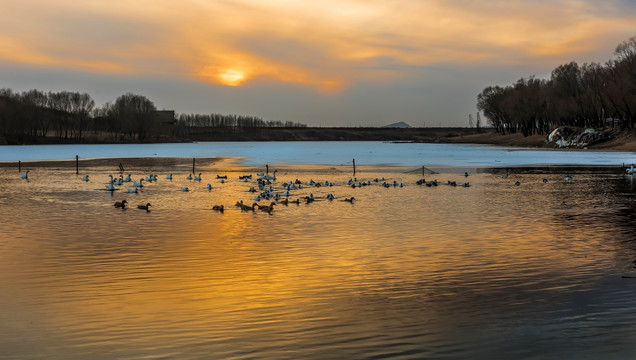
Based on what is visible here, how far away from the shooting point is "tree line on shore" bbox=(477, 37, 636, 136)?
338 ft

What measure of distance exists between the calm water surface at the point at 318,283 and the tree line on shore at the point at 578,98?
84.1 meters

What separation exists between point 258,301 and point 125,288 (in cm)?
324

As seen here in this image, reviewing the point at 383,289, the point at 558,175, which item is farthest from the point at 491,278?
the point at 558,175

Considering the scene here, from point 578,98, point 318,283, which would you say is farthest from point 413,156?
point 318,283

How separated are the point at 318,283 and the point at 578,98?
420ft

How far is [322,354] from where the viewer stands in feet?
31.8

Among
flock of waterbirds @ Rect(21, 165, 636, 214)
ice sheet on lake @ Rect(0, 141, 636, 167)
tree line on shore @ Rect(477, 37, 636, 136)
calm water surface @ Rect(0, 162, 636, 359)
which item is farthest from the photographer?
tree line on shore @ Rect(477, 37, 636, 136)

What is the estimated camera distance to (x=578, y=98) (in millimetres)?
129375

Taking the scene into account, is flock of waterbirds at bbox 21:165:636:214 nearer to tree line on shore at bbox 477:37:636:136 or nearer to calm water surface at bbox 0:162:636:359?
calm water surface at bbox 0:162:636:359

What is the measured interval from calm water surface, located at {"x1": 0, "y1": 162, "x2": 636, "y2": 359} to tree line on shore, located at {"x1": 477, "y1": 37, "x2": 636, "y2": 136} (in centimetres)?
8406

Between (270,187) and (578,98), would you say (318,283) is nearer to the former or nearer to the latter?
(270,187)

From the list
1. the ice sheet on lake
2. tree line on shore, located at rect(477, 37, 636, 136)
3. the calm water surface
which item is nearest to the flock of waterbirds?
the calm water surface

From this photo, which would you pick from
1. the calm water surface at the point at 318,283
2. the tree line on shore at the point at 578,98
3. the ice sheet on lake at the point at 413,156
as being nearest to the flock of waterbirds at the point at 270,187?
the calm water surface at the point at 318,283

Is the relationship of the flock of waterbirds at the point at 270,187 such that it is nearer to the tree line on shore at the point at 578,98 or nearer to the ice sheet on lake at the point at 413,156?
the ice sheet on lake at the point at 413,156
